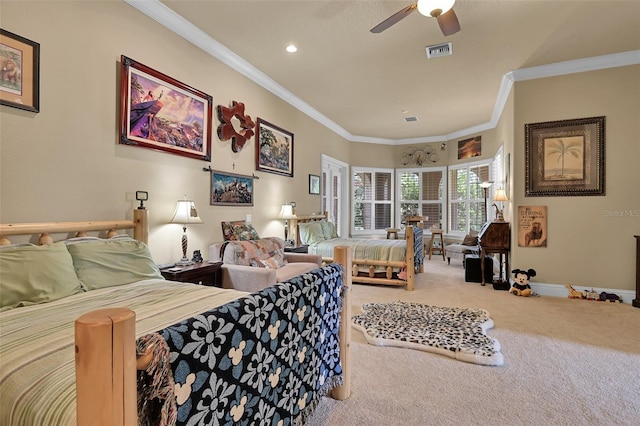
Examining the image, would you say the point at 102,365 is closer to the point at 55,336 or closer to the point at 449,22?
the point at 55,336

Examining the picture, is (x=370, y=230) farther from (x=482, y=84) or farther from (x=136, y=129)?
(x=136, y=129)

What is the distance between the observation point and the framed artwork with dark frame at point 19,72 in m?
1.91

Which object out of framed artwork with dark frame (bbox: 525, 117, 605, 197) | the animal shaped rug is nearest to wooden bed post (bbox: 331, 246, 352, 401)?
the animal shaped rug

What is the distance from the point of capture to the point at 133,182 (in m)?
Answer: 2.69

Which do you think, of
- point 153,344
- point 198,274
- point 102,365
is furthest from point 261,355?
point 198,274

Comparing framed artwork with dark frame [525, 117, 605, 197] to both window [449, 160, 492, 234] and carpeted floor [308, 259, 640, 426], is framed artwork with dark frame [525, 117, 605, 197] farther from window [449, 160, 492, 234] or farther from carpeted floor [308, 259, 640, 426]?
window [449, 160, 492, 234]

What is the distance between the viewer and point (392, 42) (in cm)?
343

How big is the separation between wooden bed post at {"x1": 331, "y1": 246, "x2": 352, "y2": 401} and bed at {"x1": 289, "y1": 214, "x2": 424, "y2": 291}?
8.23 feet

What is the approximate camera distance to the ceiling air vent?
139 inches

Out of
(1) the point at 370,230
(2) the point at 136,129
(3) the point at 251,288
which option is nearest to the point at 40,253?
(2) the point at 136,129

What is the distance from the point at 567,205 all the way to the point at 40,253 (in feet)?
17.2

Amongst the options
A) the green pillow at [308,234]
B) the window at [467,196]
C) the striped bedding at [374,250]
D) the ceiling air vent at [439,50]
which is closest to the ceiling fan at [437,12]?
the ceiling air vent at [439,50]

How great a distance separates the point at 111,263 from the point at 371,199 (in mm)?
6665

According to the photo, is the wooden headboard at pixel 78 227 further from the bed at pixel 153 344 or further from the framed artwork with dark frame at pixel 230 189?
the framed artwork with dark frame at pixel 230 189
